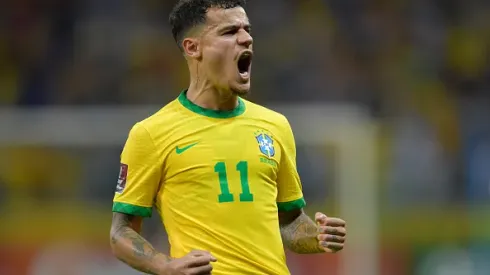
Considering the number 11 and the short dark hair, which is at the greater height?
the short dark hair

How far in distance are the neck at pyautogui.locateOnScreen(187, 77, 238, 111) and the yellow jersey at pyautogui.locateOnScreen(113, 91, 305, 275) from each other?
0.16 feet

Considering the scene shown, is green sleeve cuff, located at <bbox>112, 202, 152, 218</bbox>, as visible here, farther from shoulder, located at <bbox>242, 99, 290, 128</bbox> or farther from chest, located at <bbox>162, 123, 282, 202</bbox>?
shoulder, located at <bbox>242, 99, 290, 128</bbox>

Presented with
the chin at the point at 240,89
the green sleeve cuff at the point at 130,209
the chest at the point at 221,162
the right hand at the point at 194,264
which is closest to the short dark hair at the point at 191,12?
the chin at the point at 240,89

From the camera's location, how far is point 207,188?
10.8ft

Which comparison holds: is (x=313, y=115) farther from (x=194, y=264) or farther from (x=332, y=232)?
(x=194, y=264)

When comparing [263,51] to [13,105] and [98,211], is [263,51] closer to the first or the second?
[13,105]

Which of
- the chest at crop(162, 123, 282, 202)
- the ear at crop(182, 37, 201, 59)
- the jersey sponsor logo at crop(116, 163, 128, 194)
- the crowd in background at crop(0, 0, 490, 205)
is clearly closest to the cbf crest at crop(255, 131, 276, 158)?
the chest at crop(162, 123, 282, 202)

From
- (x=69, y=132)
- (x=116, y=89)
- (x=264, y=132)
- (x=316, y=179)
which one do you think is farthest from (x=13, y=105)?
(x=264, y=132)

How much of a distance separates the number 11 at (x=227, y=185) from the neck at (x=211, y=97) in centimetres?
23

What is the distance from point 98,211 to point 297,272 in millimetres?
1239

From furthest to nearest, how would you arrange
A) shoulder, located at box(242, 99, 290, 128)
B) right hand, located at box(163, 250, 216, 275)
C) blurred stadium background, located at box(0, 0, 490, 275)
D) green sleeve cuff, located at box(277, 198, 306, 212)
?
blurred stadium background, located at box(0, 0, 490, 275), green sleeve cuff, located at box(277, 198, 306, 212), shoulder, located at box(242, 99, 290, 128), right hand, located at box(163, 250, 216, 275)

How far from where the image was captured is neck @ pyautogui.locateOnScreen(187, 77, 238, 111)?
347 cm

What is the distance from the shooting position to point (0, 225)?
235 inches

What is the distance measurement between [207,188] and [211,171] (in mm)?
58
